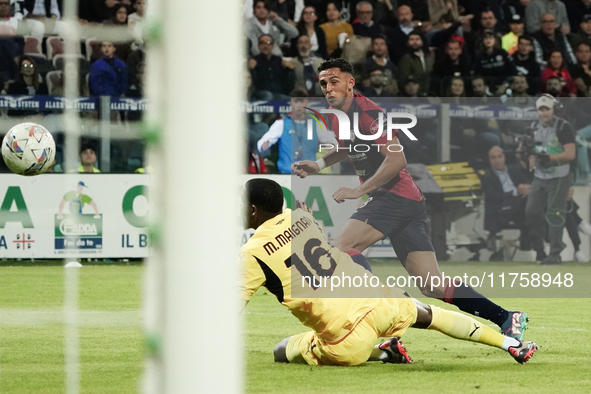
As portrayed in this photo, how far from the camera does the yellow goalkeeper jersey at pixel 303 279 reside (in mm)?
5277

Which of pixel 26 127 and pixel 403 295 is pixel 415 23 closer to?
pixel 26 127

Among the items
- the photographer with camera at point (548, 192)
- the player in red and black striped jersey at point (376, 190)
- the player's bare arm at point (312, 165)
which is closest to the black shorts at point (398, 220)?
the player in red and black striped jersey at point (376, 190)

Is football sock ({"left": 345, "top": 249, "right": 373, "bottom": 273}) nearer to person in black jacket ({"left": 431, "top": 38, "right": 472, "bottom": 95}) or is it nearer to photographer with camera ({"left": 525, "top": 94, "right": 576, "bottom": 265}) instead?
photographer with camera ({"left": 525, "top": 94, "right": 576, "bottom": 265})

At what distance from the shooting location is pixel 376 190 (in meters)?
6.80

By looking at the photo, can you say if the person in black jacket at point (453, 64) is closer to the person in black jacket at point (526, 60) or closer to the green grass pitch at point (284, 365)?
the person in black jacket at point (526, 60)

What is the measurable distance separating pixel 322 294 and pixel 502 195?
802 centimetres

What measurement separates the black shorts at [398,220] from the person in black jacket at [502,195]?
6.04 metres

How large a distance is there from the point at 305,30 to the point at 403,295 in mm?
10028

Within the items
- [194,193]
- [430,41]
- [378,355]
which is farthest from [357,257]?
[430,41]

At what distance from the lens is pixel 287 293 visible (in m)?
5.35

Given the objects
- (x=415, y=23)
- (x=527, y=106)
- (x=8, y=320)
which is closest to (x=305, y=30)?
(x=415, y=23)

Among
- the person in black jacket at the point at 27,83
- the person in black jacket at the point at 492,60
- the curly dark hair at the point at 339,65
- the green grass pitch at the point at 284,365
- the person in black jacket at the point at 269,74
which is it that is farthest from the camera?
the person in black jacket at the point at 492,60

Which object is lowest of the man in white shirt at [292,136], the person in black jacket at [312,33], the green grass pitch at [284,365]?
the green grass pitch at [284,365]

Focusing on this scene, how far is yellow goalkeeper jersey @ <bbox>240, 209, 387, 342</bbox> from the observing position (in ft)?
17.3
